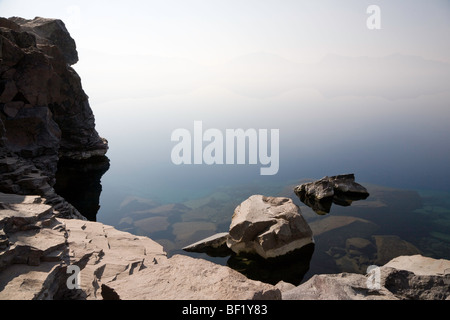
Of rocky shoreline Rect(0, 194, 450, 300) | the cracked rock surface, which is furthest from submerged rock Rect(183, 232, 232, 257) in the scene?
the cracked rock surface

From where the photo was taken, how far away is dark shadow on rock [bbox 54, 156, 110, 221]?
1024 inches

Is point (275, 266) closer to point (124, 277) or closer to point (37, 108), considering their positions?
point (124, 277)

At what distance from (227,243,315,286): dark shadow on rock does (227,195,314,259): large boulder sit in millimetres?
337

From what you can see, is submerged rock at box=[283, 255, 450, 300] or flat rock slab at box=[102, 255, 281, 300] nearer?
flat rock slab at box=[102, 255, 281, 300]

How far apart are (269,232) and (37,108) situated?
22118 mm

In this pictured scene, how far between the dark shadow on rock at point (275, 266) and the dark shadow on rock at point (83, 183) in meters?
14.3

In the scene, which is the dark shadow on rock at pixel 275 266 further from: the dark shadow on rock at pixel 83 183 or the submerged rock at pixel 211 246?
the dark shadow on rock at pixel 83 183

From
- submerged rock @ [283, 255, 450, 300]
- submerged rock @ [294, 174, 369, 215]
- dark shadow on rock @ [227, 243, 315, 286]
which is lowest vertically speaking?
dark shadow on rock @ [227, 243, 315, 286]

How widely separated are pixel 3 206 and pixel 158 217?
1857cm

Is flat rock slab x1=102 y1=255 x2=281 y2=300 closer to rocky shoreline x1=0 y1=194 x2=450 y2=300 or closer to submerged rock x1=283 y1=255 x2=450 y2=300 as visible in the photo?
rocky shoreline x1=0 y1=194 x2=450 y2=300
